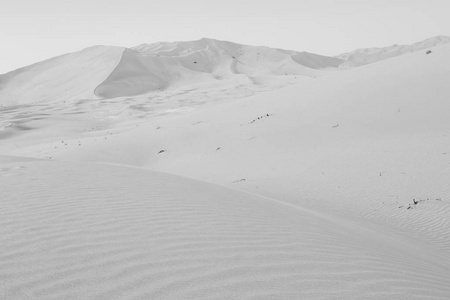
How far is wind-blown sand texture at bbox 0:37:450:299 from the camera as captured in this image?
2.73 m

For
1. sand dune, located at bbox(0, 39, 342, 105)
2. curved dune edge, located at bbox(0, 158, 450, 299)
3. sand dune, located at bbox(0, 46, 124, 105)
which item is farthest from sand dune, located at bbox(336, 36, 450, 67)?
curved dune edge, located at bbox(0, 158, 450, 299)

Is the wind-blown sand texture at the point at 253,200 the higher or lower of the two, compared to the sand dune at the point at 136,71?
lower

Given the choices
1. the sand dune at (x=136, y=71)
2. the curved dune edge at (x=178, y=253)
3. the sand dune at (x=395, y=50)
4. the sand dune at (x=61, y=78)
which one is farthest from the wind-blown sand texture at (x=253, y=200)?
the sand dune at (x=395, y=50)

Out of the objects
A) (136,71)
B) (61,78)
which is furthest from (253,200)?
(61,78)

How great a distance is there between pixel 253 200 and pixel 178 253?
3198mm

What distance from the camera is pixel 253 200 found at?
20.3 feet

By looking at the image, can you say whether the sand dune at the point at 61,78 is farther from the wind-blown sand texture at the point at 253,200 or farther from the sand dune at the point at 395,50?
the sand dune at the point at 395,50

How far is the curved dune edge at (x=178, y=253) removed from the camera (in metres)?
2.51

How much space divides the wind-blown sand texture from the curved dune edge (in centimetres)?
2

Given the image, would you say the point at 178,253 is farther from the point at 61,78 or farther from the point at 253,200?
the point at 61,78

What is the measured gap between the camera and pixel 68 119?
2769 centimetres

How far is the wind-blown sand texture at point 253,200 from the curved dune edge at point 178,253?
2 centimetres

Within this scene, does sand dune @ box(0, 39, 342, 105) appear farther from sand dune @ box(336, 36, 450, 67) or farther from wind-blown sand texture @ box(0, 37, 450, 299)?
sand dune @ box(336, 36, 450, 67)

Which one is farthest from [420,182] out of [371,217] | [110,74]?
[110,74]
